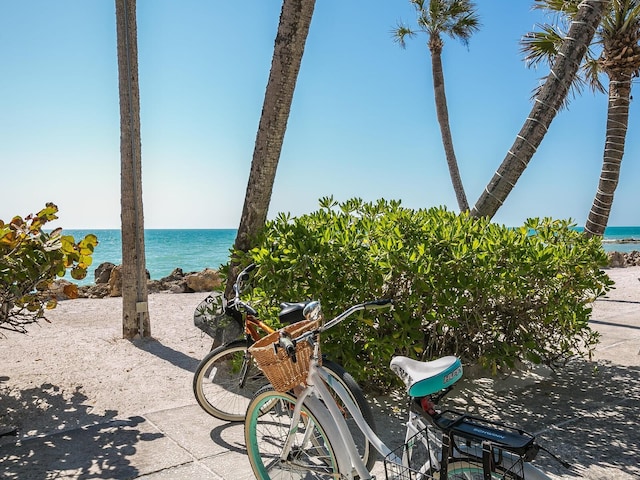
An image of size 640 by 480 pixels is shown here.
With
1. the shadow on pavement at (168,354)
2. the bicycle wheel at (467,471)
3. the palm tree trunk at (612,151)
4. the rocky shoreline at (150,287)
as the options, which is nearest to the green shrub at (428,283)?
the shadow on pavement at (168,354)

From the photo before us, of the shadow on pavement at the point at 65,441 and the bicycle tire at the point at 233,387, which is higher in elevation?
the bicycle tire at the point at 233,387

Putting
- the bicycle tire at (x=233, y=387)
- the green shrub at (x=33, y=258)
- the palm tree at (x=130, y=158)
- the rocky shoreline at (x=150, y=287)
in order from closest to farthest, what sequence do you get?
the bicycle tire at (x=233, y=387), the green shrub at (x=33, y=258), the palm tree at (x=130, y=158), the rocky shoreline at (x=150, y=287)

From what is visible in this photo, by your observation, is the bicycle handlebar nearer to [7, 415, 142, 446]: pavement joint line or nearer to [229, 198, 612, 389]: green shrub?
[229, 198, 612, 389]: green shrub

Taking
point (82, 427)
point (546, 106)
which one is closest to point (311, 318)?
point (82, 427)

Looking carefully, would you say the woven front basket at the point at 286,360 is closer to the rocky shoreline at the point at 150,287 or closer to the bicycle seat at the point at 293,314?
the bicycle seat at the point at 293,314

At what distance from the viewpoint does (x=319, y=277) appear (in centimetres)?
459

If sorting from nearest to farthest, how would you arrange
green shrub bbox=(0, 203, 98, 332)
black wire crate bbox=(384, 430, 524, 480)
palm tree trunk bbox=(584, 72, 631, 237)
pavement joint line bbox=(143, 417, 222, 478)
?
black wire crate bbox=(384, 430, 524, 480) < pavement joint line bbox=(143, 417, 222, 478) < green shrub bbox=(0, 203, 98, 332) < palm tree trunk bbox=(584, 72, 631, 237)

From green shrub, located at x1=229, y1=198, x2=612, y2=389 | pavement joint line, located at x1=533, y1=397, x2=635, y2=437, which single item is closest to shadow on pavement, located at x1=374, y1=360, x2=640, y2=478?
pavement joint line, located at x1=533, y1=397, x2=635, y2=437

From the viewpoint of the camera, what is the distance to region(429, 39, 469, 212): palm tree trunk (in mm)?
16797

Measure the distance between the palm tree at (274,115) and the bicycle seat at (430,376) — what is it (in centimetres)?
353

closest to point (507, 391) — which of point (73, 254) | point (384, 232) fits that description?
point (384, 232)

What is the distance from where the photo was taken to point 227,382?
5.51m

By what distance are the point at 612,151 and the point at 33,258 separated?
10194mm

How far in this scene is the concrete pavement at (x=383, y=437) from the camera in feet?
12.2
